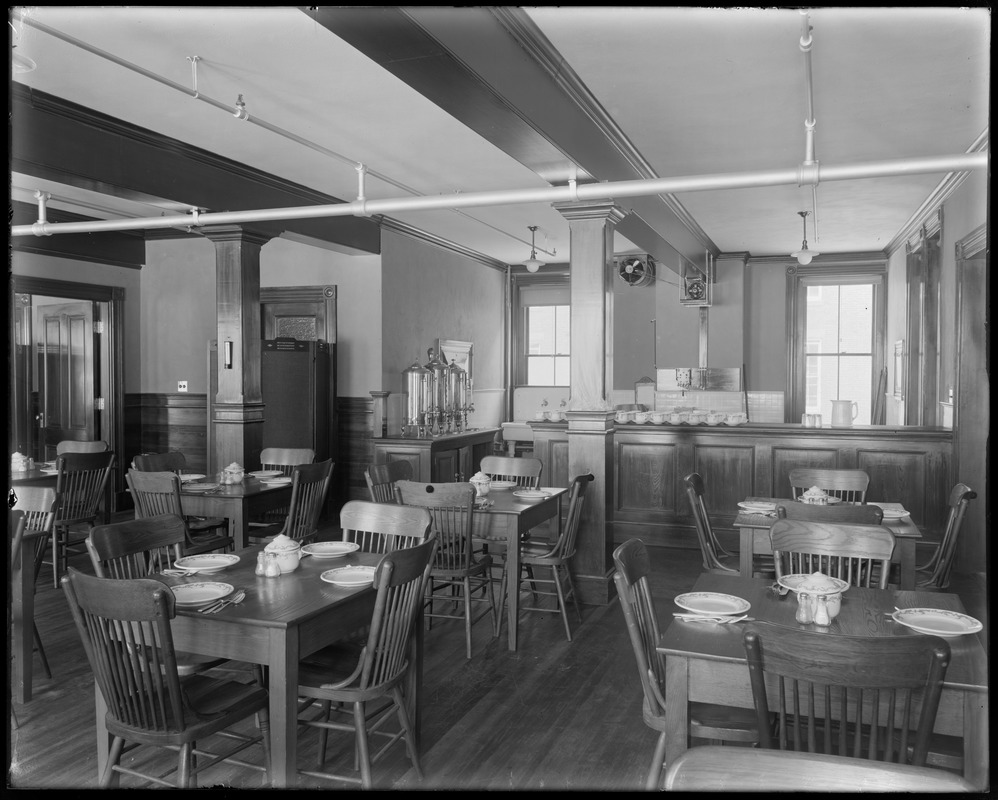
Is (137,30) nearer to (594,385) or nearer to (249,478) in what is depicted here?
(249,478)

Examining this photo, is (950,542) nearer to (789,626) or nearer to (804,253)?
(789,626)

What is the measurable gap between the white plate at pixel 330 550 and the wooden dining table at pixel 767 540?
1959mm

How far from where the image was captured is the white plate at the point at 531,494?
5.09 metres

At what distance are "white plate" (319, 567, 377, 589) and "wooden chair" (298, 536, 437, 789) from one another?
6.0 inches

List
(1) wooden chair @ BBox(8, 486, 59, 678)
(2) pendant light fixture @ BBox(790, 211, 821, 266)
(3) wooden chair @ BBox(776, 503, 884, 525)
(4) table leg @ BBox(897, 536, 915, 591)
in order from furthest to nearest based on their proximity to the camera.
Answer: (2) pendant light fixture @ BBox(790, 211, 821, 266) < (4) table leg @ BBox(897, 536, 915, 591) < (3) wooden chair @ BBox(776, 503, 884, 525) < (1) wooden chair @ BBox(8, 486, 59, 678)

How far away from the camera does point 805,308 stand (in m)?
11.7

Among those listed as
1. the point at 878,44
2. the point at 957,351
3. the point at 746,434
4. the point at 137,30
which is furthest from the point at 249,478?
the point at 957,351

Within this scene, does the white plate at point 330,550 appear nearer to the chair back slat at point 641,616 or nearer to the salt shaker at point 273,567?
the salt shaker at point 273,567

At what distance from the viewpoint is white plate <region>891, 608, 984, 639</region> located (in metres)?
2.49

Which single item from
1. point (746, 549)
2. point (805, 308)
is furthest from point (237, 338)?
point (805, 308)

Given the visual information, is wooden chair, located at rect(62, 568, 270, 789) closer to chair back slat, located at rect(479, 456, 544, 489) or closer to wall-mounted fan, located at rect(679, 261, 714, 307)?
chair back slat, located at rect(479, 456, 544, 489)

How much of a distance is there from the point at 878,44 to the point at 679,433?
3896 mm

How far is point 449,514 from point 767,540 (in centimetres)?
173

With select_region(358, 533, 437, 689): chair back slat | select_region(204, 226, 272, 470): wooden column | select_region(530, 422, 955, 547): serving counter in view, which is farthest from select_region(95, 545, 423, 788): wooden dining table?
select_region(530, 422, 955, 547): serving counter
